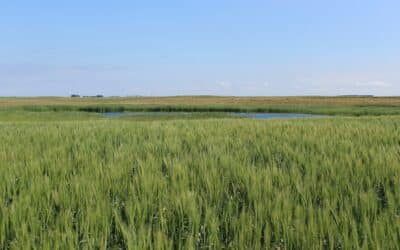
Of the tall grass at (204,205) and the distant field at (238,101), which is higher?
the distant field at (238,101)

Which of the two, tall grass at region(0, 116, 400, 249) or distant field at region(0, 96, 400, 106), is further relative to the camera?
distant field at region(0, 96, 400, 106)

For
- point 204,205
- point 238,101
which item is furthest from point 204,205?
point 238,101

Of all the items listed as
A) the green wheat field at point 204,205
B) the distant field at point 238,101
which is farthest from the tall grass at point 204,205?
the distant field at point 238,101

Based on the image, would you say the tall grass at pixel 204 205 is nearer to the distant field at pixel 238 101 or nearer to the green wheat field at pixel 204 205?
the green wheat field at pixel 204 205

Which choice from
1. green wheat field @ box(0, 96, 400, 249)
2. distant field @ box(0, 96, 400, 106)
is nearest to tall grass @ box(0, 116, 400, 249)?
green wheat field @ box(0, 96, 400, 249)

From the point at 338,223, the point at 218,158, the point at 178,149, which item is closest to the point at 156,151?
the point at 178,149

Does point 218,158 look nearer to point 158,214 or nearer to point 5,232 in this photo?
point 158,214

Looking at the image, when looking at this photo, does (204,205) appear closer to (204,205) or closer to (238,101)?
(204,205)

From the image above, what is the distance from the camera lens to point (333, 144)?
4.57m

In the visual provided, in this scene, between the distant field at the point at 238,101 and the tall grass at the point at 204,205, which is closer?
the tall grass at the point at 204,205

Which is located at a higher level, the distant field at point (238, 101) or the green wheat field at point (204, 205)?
the distant field at point (238, 101)

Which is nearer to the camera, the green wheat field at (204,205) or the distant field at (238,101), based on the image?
the green wheat field at (204,205)

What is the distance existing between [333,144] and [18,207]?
3803 millimetres

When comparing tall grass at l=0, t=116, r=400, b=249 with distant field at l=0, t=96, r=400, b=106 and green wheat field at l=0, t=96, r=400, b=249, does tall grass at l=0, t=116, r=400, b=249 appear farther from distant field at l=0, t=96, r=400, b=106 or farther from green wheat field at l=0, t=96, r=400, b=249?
distant field at l=0, t=96, r=400, b=106
